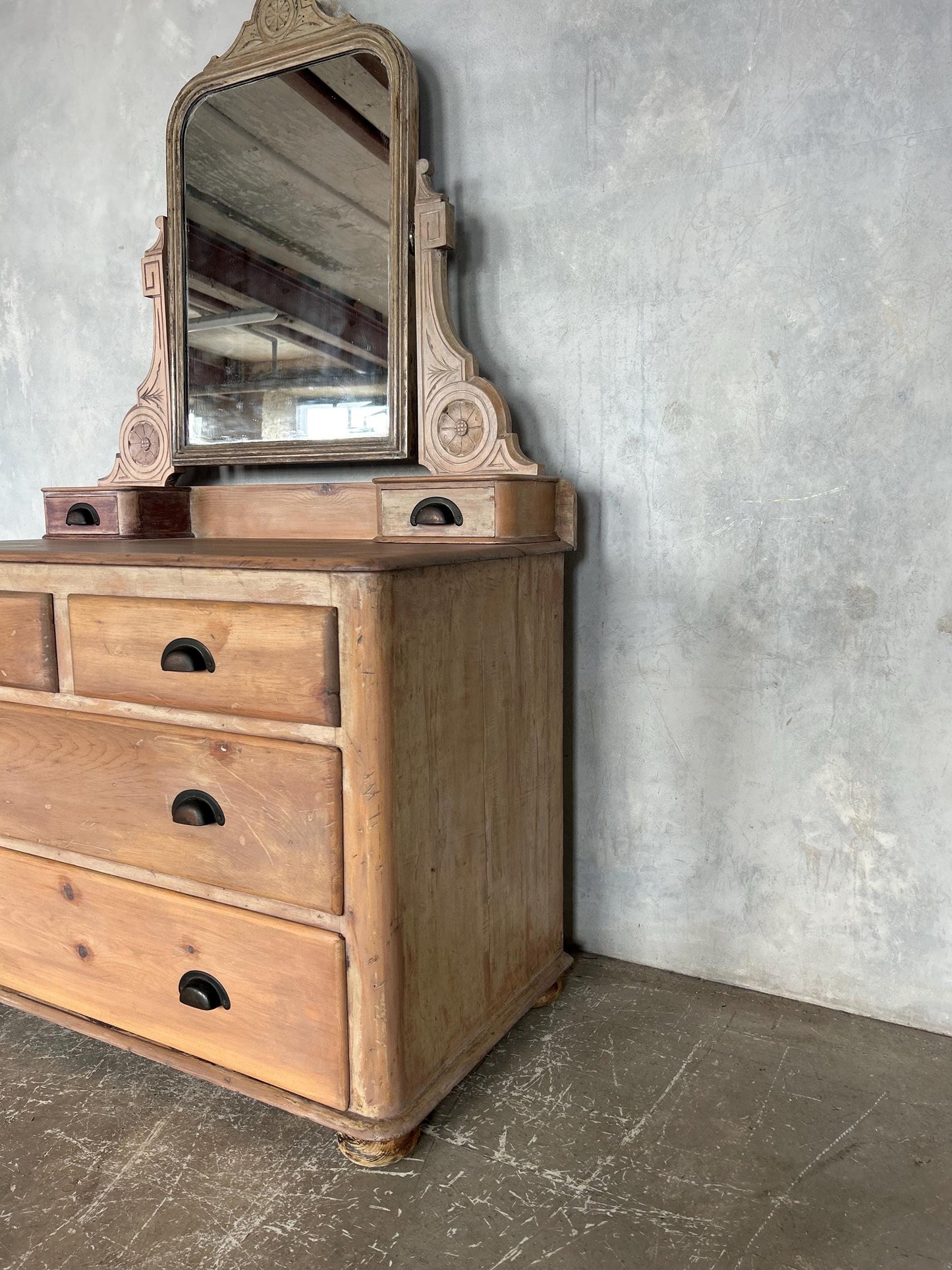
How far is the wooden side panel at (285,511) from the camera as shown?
2.13 metres

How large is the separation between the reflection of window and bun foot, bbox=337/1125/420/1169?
1.41 m

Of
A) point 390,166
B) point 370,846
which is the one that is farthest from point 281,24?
point 370,846

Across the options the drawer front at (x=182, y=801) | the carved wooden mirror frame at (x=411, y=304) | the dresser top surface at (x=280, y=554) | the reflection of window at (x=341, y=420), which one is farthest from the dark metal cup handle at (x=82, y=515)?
the drawer front at (x=182, y=801)

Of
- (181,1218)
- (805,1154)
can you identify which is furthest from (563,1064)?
(181,1218)

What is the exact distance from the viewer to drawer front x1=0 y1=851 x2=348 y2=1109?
57.9 inches

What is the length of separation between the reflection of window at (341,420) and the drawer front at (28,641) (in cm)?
75

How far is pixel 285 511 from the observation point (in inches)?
87.4

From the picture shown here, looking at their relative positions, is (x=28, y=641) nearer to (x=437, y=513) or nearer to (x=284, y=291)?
(x=437, y=513)

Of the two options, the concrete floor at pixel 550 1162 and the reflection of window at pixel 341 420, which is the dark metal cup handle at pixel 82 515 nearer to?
the reflection of window at pixel 341 420

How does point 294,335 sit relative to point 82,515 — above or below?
above

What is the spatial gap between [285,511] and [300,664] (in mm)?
904

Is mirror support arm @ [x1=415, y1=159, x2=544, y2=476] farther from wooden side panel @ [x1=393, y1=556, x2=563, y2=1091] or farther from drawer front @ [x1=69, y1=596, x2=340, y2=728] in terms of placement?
drawer front @ [x1=69, y1=596, x2=340, y2=728]

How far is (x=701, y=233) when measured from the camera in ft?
6.09

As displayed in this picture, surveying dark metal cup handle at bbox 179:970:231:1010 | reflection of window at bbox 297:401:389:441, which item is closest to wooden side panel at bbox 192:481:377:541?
reflection of window at bbox 297:401:389:441
